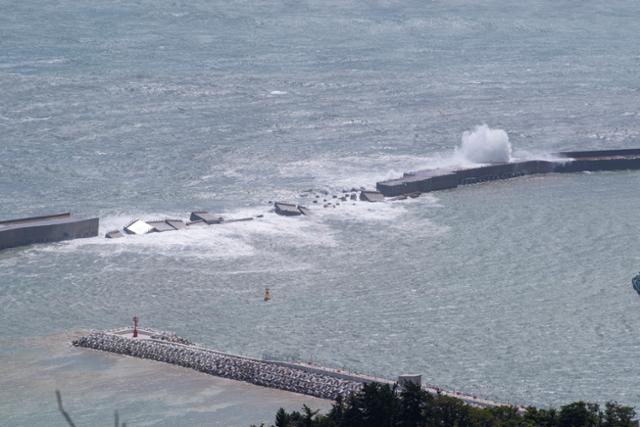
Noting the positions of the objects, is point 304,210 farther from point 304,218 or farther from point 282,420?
point 282,420

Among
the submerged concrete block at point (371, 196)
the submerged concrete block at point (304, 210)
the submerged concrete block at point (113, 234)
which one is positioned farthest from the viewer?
the submerged concrete block at point (371, 196)

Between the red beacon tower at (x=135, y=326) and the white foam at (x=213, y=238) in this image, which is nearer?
the red beacon tower at (x=135, y=326)

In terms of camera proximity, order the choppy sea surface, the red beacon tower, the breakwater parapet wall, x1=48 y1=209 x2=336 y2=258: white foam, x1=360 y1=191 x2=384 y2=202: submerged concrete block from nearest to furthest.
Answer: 1. the choppy sea surface
2. the red beacon tower
3. x1=48 y1=209 x2=336 y2=258: white foam
4. x1=360 y1=191 x2=384 y2=202: submerged concrete block
5. the breakwater parapet wall

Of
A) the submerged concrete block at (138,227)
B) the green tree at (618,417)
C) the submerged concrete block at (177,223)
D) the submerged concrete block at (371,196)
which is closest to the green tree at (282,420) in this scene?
the green tree at (618,417)

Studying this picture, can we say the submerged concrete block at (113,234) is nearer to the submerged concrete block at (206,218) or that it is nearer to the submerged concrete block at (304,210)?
the submerged concrete block at (206,218)

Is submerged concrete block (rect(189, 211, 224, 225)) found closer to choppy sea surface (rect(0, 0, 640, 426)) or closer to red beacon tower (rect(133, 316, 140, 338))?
choppy sea surface (rect(0, 0, 640, 426))

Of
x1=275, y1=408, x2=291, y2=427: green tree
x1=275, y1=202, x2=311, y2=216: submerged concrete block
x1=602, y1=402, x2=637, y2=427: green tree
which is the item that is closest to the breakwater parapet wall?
x1=275, y1=202, x2=311, y2=216: submerged concrete block

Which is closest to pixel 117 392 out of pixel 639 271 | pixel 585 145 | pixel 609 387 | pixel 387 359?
pixel 387 359
